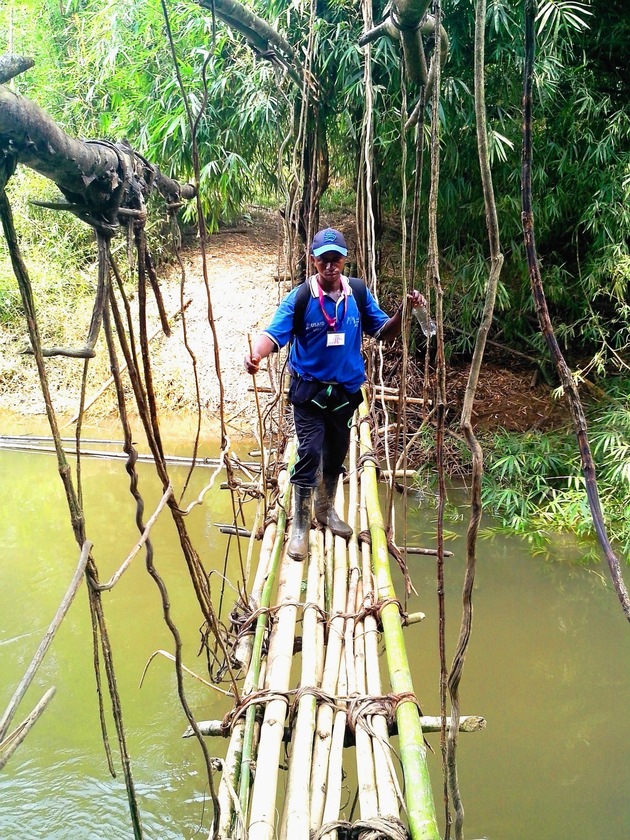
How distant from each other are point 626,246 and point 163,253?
4.15 metres

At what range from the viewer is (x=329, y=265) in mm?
1676

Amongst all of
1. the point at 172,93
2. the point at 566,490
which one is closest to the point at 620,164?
the point at 566,490

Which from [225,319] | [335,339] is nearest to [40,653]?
[335,339]

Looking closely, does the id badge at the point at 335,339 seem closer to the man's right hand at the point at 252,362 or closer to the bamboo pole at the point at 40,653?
the man's right hand at the point at 252,362

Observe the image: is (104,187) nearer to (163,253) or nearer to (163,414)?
(163,414)

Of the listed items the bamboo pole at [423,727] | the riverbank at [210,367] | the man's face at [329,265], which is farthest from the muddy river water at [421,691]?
the riverbank at [210,367]

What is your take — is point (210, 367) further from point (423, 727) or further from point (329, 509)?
point (423, 727)

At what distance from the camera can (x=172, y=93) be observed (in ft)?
12.4

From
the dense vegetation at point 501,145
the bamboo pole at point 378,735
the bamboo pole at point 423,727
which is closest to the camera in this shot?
the bamboo pole at point 378,735

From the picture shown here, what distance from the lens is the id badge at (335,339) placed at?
172 cm

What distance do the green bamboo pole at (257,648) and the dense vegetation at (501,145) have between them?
5.46 ft

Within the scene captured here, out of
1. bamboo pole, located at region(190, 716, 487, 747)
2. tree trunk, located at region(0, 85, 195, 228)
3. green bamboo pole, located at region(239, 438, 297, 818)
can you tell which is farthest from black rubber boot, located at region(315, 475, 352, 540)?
tree trunk, located at region(0, 85, 195, 228)

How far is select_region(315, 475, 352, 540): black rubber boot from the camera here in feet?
6.02

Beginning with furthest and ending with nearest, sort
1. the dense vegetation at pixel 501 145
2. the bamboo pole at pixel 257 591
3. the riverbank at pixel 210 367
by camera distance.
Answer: the riverbank at pixel 210 367
the dense vegetation at pixel 501 145
the bamboo pole at pixel 257 591
